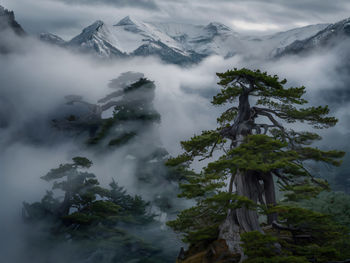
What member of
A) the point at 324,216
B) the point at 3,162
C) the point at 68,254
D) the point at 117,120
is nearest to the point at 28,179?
the point at 3,162

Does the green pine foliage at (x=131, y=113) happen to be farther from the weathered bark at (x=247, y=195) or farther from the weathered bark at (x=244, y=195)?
the weathered bark at (x=247, y=195)

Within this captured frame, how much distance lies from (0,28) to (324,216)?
346 ft

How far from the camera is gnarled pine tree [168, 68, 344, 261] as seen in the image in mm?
12100

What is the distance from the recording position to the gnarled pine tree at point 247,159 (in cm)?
1210

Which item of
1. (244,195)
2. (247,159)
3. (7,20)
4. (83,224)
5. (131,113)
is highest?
(7,20)

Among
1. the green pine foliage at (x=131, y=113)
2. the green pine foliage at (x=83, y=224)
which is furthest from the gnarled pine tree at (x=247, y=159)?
the green pine foliage at (x=131, y=113)

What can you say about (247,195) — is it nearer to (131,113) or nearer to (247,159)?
(247,159)

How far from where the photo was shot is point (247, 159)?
11852 millimetres

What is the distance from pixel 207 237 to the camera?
14.2 m

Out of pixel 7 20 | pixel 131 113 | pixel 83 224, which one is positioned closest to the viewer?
pixel 83 224

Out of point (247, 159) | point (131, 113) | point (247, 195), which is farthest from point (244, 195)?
point (131, 113)

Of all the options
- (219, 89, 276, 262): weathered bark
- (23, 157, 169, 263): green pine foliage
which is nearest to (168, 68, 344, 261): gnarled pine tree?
(219, 89, 276, 262): weathered bark

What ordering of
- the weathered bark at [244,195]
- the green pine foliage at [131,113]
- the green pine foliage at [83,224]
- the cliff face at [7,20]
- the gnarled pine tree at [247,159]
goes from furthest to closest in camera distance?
the cliff face at [7,20] < the green pine foliage at [131,113] < the green pine foliage at [83,224] < the weathered bark at [244,195] < the gnarled pine tree at [247,159]

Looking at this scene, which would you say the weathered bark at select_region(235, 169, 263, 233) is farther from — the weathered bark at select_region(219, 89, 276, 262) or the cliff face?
the cliff face
